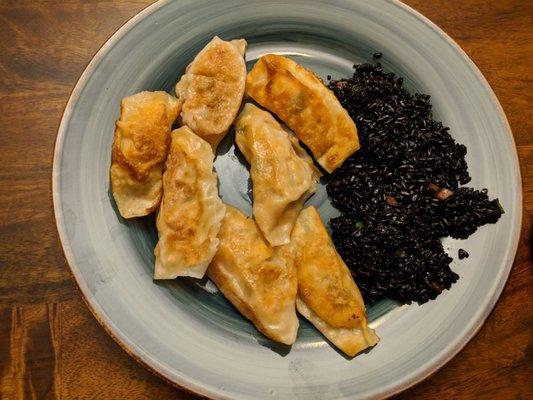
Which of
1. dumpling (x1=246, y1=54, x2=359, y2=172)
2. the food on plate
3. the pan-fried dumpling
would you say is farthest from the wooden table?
the pan-fried dumpling

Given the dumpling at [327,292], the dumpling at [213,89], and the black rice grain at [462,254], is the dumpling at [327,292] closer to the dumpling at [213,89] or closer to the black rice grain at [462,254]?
the black rice grain at [462,254]

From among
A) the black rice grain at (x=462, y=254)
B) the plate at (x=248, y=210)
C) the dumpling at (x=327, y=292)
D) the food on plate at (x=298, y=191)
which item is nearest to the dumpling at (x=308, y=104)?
the food on plate at (x=298, y=191)

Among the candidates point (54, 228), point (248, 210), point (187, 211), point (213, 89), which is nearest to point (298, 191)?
point (248, 210)

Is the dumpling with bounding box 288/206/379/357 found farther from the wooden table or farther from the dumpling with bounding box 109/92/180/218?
the dumpling with bounding box 109/92/180/218

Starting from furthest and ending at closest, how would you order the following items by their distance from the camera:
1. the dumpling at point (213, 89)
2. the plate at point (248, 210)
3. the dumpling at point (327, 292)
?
the dumpling at point (213, 89) < the dumpling at point (327, 292) < the plate at point (248, 210)

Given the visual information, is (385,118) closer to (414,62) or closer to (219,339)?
(414,62)

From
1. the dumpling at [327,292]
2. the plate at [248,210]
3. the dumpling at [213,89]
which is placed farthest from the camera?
the dumpling at [213,89]

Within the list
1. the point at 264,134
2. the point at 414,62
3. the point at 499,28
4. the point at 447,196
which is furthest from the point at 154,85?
the point at 499,28
